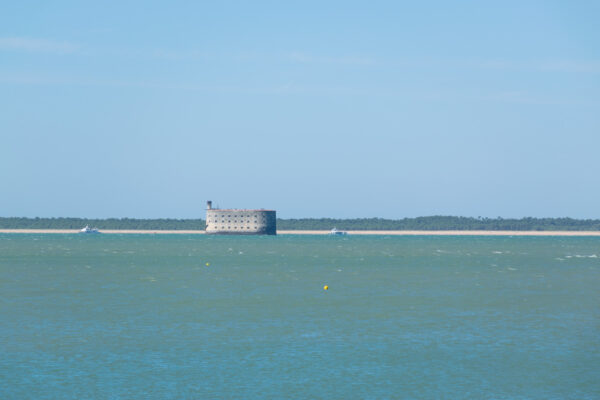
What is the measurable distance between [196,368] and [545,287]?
4868 cm

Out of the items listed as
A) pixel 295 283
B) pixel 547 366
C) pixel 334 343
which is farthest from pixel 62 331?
pixel 295 283

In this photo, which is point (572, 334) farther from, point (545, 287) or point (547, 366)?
point (545, 287)

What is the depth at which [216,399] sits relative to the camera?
97.1 ft

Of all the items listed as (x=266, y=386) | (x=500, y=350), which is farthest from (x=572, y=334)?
(x=266, y=386)

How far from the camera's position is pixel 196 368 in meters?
34.4

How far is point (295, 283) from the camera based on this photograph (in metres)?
77.6

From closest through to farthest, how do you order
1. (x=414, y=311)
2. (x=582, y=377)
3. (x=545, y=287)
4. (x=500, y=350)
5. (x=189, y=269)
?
1. (x=582, y=377)
2. (x=500, y=350)
3. (x=414, y=311)
4. (x=545, y=287)
5. (x=189, y=269)

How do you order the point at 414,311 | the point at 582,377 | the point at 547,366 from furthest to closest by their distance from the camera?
the point at 414,311 < the point at 547,366 < the point at 582,377

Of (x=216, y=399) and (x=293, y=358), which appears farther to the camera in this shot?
(x=293, y=358)

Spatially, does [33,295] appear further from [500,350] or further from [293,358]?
[500,350]

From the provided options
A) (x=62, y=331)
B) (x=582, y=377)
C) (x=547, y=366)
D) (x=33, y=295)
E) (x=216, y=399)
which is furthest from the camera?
(x=33, y=295)

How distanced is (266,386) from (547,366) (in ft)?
43.2

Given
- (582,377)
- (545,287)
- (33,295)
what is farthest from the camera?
(545,287)

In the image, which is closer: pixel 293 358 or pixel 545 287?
pixel 293 358
